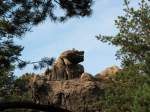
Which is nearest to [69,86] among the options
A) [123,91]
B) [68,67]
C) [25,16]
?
[68,67]

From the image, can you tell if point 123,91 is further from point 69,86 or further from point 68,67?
point 68,67

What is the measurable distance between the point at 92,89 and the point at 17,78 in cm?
705

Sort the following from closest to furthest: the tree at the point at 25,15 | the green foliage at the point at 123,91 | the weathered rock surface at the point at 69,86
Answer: the tree at the point at 25,15 < the green foliage at the point at 123,91 < the weathered rock surface at the point at 69,86

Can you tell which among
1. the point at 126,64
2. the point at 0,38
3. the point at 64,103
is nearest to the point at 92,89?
the point at 64,103

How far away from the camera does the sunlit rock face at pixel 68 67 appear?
36.7 metres

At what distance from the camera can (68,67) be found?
37062 mm

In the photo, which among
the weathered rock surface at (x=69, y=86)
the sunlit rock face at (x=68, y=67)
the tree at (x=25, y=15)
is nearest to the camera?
the tree at (x=25, y=15)

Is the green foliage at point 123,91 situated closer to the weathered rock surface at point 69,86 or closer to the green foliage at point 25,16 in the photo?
the weathered rock surface at point 69,86

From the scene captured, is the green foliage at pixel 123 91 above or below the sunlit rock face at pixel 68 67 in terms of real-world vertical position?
below

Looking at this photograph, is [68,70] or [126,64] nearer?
[126,64]

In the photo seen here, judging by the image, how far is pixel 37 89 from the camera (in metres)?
35.0

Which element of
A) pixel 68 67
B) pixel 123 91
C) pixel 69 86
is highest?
pixel 68 67

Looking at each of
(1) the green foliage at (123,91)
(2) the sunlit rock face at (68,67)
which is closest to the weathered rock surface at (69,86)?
(2) the sunlit rock face at (68,67)

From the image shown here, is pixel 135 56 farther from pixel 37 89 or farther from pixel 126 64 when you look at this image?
pixel 37 89
